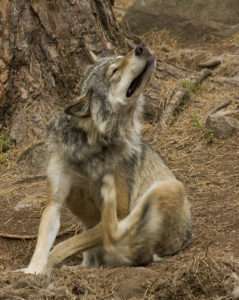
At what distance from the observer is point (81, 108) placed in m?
6.43

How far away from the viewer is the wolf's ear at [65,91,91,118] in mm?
6406

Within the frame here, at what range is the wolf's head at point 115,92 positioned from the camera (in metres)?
6.32

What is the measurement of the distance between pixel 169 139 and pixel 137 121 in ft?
10.1

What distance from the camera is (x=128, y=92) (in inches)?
252

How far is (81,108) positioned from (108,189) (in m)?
0.74

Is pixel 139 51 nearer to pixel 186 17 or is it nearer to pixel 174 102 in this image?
pixel 174 102

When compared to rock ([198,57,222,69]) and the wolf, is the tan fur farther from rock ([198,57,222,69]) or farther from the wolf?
rock ([198,57,222,69])

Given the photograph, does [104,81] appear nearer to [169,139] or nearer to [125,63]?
[125,63]

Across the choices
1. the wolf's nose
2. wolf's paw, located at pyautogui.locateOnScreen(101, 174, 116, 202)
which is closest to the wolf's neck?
wolf's paw, located at pyautogui.locateOnScreen(101, 174, 116, 202)

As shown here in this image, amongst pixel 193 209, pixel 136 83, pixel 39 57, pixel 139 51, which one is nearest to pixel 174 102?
pixel 39 57

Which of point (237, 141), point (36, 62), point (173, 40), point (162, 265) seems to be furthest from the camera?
point (173, 40)

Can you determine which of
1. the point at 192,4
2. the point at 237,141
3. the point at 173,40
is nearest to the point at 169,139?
the point at 237,141

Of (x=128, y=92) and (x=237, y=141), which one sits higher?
(x=128, y=92)

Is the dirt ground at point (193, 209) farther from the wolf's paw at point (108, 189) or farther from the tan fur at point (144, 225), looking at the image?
the wolf's paw at point (108, 189)
